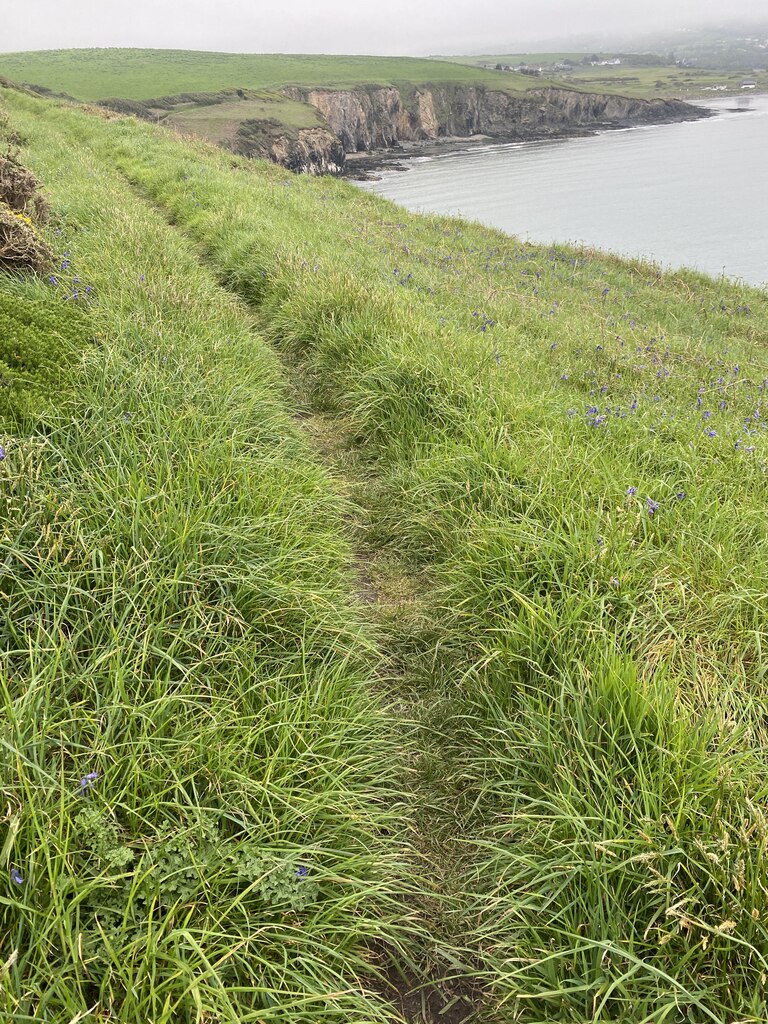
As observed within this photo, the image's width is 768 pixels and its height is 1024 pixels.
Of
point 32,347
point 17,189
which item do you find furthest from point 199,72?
point 32,347

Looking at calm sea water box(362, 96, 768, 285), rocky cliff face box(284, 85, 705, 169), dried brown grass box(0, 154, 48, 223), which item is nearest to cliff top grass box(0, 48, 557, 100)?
rocky cliff face box(284, 85, 705, 169)

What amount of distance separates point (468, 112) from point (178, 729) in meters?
158

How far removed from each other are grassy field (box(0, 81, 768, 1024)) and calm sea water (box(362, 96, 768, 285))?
2147 centimetres

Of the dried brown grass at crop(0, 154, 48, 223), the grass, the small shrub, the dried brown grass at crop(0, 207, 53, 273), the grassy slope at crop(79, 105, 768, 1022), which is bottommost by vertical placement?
the grassy slope at crop(79, 105, 768, 1022)

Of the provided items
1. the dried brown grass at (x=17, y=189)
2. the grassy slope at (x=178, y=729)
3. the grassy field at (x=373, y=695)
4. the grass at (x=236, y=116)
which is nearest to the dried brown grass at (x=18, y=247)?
the grassy field at (x=373, y=695)

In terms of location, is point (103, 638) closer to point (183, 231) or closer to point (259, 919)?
point (259, 919)

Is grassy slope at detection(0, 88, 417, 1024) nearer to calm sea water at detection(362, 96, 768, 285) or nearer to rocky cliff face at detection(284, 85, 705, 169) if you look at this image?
calm sea water at detection(362, 96, 768, 285)

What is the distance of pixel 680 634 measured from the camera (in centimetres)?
293

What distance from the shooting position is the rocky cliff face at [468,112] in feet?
365

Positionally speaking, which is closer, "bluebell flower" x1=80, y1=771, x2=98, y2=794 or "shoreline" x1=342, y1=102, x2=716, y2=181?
"bluebell flower" x1=80, y1=771, x2=98, y2=794

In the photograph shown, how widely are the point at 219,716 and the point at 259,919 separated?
29.4 inches

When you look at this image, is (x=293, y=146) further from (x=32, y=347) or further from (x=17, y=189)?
(x=32, y=347)

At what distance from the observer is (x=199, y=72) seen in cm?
12325

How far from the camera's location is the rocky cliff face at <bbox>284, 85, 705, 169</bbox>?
111 meters
